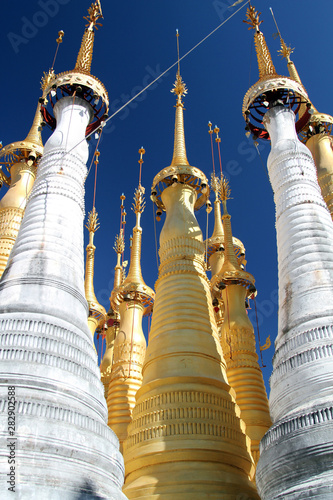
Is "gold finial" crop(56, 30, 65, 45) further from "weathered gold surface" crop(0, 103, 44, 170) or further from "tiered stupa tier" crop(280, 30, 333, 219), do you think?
"tiered stupa tier" crop(280, 30, 333, 219)

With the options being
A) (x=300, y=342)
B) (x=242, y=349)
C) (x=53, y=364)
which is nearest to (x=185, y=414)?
(x=300, y=342)

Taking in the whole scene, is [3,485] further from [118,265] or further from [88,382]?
[118,265]

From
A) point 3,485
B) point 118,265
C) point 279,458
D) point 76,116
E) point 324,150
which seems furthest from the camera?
point 118,265

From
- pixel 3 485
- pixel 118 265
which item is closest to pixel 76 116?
pixel 3 485

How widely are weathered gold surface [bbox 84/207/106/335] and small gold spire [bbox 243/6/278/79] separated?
1324 cm

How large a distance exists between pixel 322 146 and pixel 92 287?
42.6 feet

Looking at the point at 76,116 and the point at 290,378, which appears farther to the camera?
the point at 76,116

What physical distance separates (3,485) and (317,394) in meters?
3.90

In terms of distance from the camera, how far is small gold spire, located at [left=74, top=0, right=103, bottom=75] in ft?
40.8

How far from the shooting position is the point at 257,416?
562 inches

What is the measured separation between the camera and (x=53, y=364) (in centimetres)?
596

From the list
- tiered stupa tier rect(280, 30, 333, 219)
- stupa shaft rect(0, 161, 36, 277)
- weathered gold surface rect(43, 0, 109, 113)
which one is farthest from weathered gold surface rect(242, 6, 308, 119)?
stupa shaft rect(0, 161, 36, 277)

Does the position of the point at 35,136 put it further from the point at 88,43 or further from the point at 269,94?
the point at 269,94

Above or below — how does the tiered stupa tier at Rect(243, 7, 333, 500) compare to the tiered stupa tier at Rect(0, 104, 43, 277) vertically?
below
